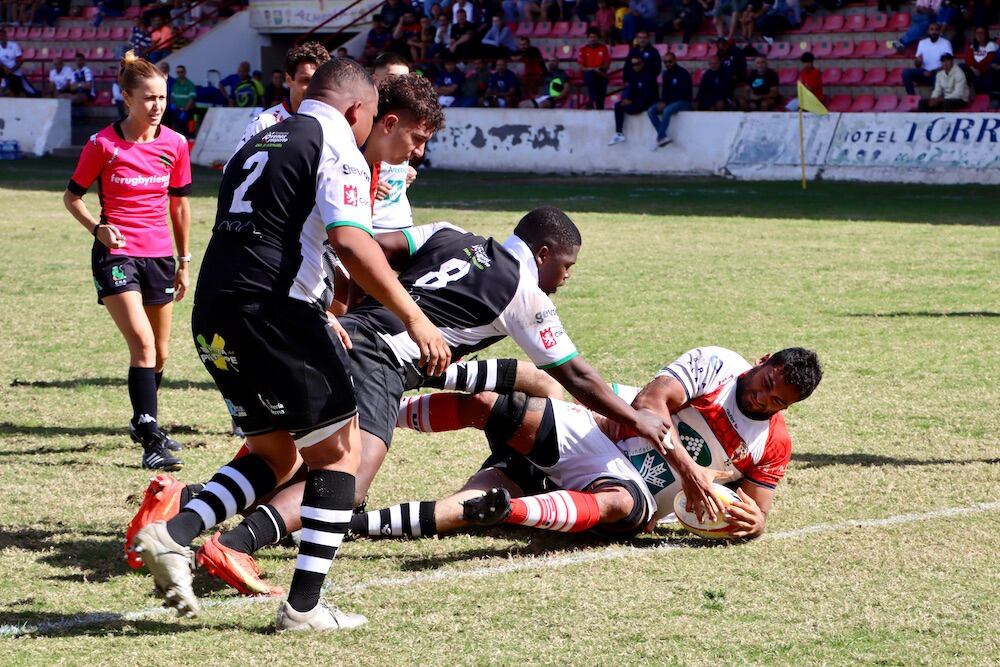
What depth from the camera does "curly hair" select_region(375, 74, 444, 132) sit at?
523cm

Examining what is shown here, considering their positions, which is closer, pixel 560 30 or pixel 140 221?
pixel 140 221

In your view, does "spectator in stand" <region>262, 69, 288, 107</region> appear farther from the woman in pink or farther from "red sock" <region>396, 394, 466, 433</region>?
"red sock" <region>396, 394, 466, 433</region>

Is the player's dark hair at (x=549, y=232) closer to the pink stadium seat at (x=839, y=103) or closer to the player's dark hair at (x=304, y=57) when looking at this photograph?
the player's dark hair at (x=304, y=57)

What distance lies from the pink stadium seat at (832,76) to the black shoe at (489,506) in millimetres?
22959

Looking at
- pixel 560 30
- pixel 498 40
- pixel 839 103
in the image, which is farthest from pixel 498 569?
pixel 560 30

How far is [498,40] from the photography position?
3053 centimetres

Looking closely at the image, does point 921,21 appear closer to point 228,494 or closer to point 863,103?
point 863,103

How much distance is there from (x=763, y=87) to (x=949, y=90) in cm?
353

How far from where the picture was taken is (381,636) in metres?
4.38

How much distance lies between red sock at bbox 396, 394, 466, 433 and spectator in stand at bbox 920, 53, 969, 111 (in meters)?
19.0

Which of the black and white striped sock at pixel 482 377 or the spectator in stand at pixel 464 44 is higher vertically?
the spectator in stand at pixel 464 44

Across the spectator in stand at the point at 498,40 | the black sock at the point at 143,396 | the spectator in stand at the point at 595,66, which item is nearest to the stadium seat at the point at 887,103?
the spectator in stand at the point at 595,66

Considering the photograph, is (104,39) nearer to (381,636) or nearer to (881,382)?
(881,382)

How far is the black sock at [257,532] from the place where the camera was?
16.1ft
